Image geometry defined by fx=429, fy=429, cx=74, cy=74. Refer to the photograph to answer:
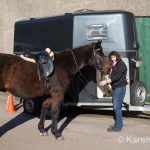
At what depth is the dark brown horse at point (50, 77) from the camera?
8742mm

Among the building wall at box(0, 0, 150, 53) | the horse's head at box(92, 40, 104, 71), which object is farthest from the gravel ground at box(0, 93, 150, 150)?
the building wall at box(0, 0, 150, 53)

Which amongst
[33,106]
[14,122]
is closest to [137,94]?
[33,106]

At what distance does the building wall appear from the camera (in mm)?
15086

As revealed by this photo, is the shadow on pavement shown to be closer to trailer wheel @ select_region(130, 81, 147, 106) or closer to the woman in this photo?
the woman

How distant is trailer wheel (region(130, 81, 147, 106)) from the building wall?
15.2 ft

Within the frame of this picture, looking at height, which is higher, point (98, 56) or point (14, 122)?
point (98, 56)

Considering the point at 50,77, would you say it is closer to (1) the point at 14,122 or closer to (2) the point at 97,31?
(1) the point at 14,122

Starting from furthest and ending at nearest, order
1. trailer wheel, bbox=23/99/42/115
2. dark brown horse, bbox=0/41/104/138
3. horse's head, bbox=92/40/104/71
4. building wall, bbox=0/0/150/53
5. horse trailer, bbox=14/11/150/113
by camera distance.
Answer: building wall, bbox=0/0/150/53
trailer wheel, bbox=23/99/42/115
horse trailer, bbox=14/11/150/113
horse's head, bbox=92/40/104/71
dark brown horse, bbox=0/41/104/138

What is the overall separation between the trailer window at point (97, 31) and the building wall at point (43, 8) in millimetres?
4240

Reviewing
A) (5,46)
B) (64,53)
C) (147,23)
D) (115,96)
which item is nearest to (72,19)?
(64,53)

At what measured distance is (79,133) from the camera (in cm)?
968

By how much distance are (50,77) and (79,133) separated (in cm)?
150

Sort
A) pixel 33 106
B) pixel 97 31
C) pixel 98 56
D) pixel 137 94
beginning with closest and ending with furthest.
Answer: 1. pixel 98 56
2. pixel 137 94
3. pixel 97 31
4. pixel 33 106

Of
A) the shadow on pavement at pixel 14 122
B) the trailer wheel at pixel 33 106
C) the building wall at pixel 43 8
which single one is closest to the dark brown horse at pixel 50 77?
the shadow on pavement at pixel 14 122
